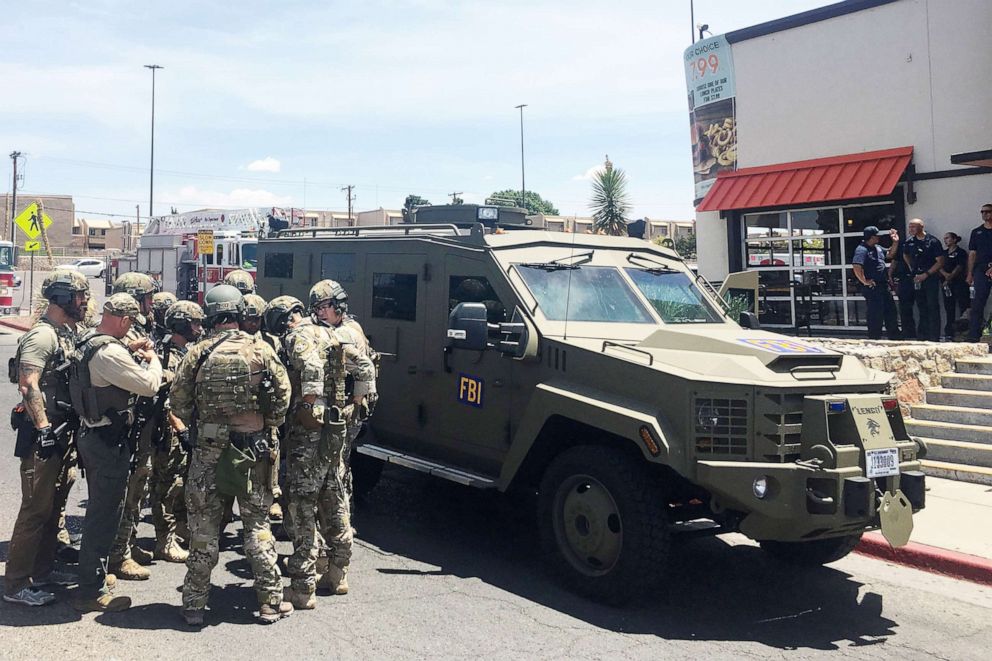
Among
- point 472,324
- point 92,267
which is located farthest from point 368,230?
point 92,267

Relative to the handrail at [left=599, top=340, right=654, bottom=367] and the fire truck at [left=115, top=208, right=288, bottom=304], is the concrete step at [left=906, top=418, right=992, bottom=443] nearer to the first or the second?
the handrail at [left=599, top=340, right=654, bottom=367]

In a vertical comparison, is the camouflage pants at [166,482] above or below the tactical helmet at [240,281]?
below

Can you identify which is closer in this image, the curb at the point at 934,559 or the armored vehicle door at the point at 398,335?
the curb at the point at 934,559

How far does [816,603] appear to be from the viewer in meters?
5.40

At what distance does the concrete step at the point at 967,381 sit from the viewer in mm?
9641

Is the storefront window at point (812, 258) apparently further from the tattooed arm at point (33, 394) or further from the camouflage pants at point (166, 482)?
the tattooed arm at point (33, 394)

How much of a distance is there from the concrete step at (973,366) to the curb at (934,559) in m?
4.33

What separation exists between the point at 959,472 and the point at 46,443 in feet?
25.4

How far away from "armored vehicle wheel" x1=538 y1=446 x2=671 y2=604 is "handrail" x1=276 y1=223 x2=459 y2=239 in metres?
2.30

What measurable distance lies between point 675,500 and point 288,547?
2779 millimetres

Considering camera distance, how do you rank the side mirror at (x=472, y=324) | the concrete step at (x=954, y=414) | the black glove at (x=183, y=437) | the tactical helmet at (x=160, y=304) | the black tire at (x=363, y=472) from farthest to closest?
the concrete step at (x=954, y=414) → the black tire at (x=363, y=472) → the tactical helmet at (x=160, y=304) → the black glove at (x=183, y=437) → the side mirror at (x=472, y=324)

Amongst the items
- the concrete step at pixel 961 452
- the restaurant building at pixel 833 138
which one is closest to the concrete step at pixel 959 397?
the concrete step at pixel 961 452

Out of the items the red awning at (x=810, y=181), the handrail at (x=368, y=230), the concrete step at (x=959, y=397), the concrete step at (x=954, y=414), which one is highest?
the red awning at (x=810, y=181)

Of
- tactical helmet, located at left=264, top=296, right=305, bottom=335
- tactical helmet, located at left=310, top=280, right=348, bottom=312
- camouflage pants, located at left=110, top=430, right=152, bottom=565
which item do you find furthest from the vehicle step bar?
camouflage pants, located at left=110, top=430, right=152, bottom=565
